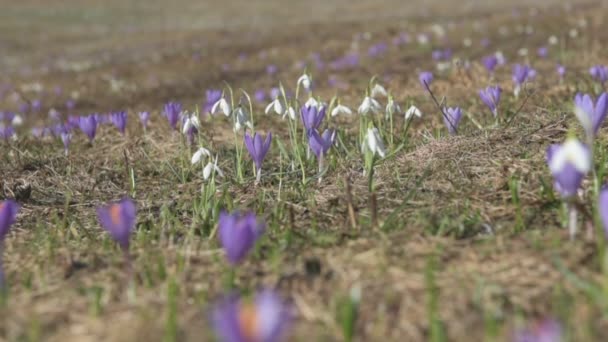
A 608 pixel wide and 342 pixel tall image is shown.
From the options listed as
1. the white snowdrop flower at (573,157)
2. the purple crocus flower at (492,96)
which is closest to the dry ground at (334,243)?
the purple crocus flower at (492,96)

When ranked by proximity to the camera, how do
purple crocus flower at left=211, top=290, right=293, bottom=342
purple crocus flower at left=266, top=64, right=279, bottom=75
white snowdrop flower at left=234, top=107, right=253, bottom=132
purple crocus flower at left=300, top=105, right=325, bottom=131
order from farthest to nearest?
purple crocus flower at left=266, top=64, right=279, bottom=75 < white snowdrop flower at left=234, top=107, right=253, bottom=132 < purple crocus flower at left=300, top=105, right=325, bottom=131 < purple crocus flower at left=211, top=290, right=293, bottom=342

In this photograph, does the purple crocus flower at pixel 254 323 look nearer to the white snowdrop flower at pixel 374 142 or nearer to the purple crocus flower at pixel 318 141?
the white snowdrop flower at pixel 374 142

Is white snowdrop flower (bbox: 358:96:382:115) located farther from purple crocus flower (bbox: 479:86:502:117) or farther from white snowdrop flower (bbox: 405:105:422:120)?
purple crocus flower (bbox: 479:86:502:117)

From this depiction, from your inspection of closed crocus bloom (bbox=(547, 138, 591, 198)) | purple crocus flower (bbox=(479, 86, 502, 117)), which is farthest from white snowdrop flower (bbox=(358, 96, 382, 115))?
closed crocus bloom (bbox=(547, 138, 591, 198))

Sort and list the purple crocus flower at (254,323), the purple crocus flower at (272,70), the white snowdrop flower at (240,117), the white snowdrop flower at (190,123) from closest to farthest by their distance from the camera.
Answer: the purple crocus flower at (254,323), the white snowdrop flower at (240,117), the white snowdrop flower at (190,123), the purple crocus flower at (272,70)

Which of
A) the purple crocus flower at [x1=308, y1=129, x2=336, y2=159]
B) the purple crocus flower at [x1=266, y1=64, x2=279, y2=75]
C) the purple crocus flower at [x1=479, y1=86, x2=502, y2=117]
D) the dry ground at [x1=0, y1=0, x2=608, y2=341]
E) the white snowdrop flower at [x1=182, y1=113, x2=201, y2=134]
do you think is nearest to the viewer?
the dry ground at [x1=0, y1=0, x2=608, y2=341]

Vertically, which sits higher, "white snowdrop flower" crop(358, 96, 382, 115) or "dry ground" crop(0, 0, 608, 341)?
"white snowdrop flower" crop(358, 96, 382, 115)

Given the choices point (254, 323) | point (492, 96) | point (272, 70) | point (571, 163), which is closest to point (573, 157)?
point (571, 163)

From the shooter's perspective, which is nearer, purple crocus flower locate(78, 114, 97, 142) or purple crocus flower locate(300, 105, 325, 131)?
purple crocus flower locate(300, 105, 325, 131)

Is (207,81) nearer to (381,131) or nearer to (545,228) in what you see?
(381,131)

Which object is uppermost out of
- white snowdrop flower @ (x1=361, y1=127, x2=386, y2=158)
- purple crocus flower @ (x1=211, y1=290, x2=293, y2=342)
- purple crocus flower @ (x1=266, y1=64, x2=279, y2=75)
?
purple crocus flower @ (x1=266, y1=64, x2=279, y2=75)
